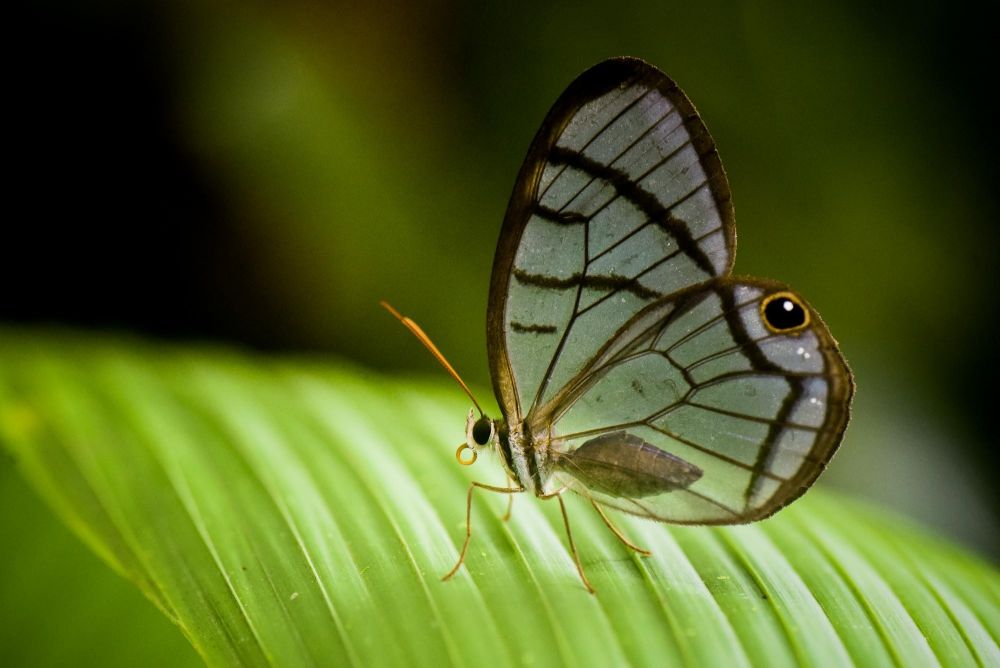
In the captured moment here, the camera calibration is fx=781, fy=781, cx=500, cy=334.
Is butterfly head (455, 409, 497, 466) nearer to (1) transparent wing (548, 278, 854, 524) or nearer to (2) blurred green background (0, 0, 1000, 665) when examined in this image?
(1) transparent wing (548, 278, 854, 524)

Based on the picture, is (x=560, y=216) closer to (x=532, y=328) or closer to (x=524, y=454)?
(x=532, y=328)

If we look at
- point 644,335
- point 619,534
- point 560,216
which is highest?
point 560,216

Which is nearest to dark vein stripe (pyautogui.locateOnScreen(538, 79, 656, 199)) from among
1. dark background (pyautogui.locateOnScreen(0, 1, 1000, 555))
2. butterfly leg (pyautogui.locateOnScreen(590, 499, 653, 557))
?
butterfly leg (pyautogui.locateOnScreen(590, 499, 653, 557))

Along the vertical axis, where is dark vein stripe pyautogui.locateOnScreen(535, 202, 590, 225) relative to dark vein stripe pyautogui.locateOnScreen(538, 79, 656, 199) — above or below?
below

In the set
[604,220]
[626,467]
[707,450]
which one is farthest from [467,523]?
[604,220]

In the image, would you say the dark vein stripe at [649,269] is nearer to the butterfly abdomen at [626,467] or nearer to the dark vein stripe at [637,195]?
the dark vein stripe at [637,195]

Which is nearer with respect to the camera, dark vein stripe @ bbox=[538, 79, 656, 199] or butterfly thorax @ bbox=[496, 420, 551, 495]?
dark vein stripe @ bbox=[538, 79, 656, 199]
